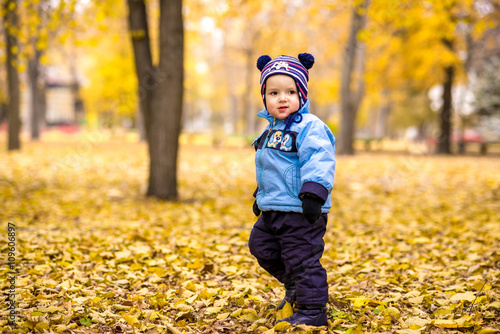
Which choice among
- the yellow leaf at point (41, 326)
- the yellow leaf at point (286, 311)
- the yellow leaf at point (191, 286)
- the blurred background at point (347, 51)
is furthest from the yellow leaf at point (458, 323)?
the blurred background at point (347, 51)

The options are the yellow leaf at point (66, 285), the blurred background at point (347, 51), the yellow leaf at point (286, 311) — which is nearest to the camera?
the yellow leaf at point (286, 311)

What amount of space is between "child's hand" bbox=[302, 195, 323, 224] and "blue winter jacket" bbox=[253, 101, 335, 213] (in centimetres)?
4

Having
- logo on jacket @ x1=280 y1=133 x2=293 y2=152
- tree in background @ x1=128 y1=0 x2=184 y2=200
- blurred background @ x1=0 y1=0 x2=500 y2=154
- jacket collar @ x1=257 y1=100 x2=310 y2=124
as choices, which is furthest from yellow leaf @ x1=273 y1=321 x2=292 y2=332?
blurred background @ x1=0 y1=0 x2=500 y2=154

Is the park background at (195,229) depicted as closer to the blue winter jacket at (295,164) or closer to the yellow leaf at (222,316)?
the yellow leaf at (222,316)

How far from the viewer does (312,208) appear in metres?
2.40

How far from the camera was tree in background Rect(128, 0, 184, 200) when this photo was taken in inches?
273

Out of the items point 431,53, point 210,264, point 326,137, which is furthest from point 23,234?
point 431,53

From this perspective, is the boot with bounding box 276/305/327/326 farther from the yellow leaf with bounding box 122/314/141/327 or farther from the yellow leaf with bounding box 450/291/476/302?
the yellow leaf with bounding box 450/291/476/302

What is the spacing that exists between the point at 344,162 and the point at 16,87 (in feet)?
36.6

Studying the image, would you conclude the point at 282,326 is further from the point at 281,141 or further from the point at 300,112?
the point at 300,112

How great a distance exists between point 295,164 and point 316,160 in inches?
7.2

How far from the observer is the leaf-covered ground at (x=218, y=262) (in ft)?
9.21

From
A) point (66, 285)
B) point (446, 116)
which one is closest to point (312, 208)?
point (66, 285)

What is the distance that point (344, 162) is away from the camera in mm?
14172
